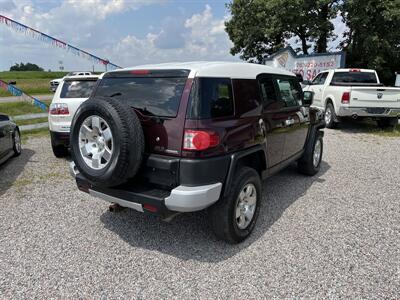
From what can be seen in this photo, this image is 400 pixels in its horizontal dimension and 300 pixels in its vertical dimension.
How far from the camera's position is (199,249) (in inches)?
130

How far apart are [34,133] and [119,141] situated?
8.15 m

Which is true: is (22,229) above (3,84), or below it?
below

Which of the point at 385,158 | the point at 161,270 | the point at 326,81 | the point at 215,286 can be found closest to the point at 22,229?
the point at 161,270

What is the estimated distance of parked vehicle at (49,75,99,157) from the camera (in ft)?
19.8

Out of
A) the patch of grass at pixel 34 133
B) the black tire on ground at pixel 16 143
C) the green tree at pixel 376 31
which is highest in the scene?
the green tree at pixel 376 31

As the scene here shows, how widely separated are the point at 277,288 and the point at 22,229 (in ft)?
9.35

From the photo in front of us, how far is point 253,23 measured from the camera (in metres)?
22.6

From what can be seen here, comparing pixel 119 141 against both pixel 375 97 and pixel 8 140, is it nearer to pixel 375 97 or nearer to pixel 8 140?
pixel 8 140

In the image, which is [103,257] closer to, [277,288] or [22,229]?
[22,229]

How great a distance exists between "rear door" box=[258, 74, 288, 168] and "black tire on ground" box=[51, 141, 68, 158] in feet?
14.8

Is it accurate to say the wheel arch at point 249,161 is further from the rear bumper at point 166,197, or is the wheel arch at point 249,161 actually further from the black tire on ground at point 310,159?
the black tire on ground at point 310,159

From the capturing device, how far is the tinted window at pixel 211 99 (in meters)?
2.90

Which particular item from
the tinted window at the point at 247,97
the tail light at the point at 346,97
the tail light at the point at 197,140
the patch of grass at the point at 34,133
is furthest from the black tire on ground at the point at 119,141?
the tail light at the point at 346,97

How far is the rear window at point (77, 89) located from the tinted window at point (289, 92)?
12.0 feet
